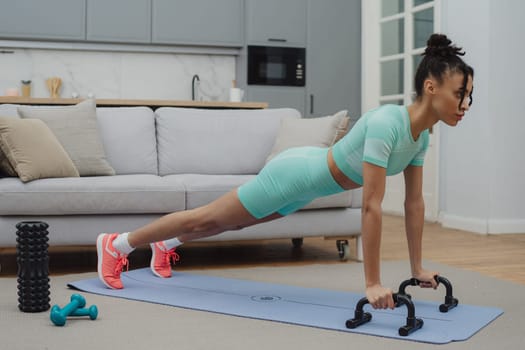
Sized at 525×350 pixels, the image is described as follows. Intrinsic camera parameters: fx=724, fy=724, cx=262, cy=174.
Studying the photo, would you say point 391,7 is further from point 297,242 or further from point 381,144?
point 381,144

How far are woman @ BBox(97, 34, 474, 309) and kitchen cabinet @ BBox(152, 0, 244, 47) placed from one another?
406 centimetres

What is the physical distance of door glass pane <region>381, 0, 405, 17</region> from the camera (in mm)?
6449

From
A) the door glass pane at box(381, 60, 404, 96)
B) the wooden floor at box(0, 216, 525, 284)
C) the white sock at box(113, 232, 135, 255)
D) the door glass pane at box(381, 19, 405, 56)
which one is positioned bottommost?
the wooden floor at box(0, 216, 525, 284)

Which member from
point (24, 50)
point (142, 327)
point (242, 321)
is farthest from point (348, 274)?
point (24, 50)

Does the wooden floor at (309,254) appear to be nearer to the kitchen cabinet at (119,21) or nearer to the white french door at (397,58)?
the white french door at (397,58)

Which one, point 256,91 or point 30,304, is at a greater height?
point 256,91

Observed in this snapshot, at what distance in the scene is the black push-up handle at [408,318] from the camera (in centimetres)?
222

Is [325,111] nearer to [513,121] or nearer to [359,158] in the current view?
[513,121]

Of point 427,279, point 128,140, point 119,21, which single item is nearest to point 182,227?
point 427,279

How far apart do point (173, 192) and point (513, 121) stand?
284cm

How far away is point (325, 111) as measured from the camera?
7.02 metres

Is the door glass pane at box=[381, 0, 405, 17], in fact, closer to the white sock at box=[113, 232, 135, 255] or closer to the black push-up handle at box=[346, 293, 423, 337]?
the white sock at box=[113, 232, 135, 255]

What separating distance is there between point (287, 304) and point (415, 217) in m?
0.56

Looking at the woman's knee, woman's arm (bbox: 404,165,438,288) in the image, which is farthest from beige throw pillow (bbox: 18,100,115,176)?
woman's arm (bbox: 404,165,438,288)
